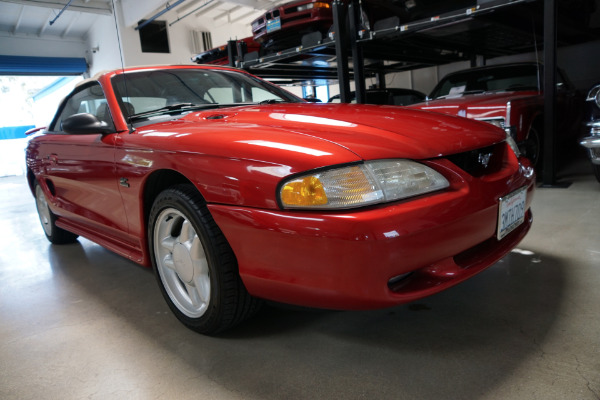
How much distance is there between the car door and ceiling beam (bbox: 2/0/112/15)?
885cm

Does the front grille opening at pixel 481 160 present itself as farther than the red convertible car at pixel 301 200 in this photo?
Yes

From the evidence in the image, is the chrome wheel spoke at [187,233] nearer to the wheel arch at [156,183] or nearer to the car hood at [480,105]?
the wheel arch at [156,183]

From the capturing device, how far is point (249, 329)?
1636 millimetres

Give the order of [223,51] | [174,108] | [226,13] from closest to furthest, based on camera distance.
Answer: [174,108] → [223,51] → [226,13]

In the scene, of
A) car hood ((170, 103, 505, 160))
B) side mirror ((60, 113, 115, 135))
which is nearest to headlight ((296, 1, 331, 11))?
car hood ((170, 103, 505, 160))

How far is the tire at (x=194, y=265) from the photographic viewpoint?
143 centimetres

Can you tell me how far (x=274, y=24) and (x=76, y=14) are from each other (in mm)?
9492

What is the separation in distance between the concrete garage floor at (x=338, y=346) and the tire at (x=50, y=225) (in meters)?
1.07

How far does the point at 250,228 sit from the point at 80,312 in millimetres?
1242

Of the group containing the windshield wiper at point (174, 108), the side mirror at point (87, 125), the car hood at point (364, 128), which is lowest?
the car hood at point (364, 128)

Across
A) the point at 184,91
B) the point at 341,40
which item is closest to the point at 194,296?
the point at 184,91

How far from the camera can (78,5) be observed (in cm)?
1038

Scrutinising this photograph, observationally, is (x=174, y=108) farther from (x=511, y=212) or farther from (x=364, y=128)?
(x=511, y=212)

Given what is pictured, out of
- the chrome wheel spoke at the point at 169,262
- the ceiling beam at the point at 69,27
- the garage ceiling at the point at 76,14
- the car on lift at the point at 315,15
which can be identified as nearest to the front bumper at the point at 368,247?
the chrome wheel spoke at the point at 169,262
